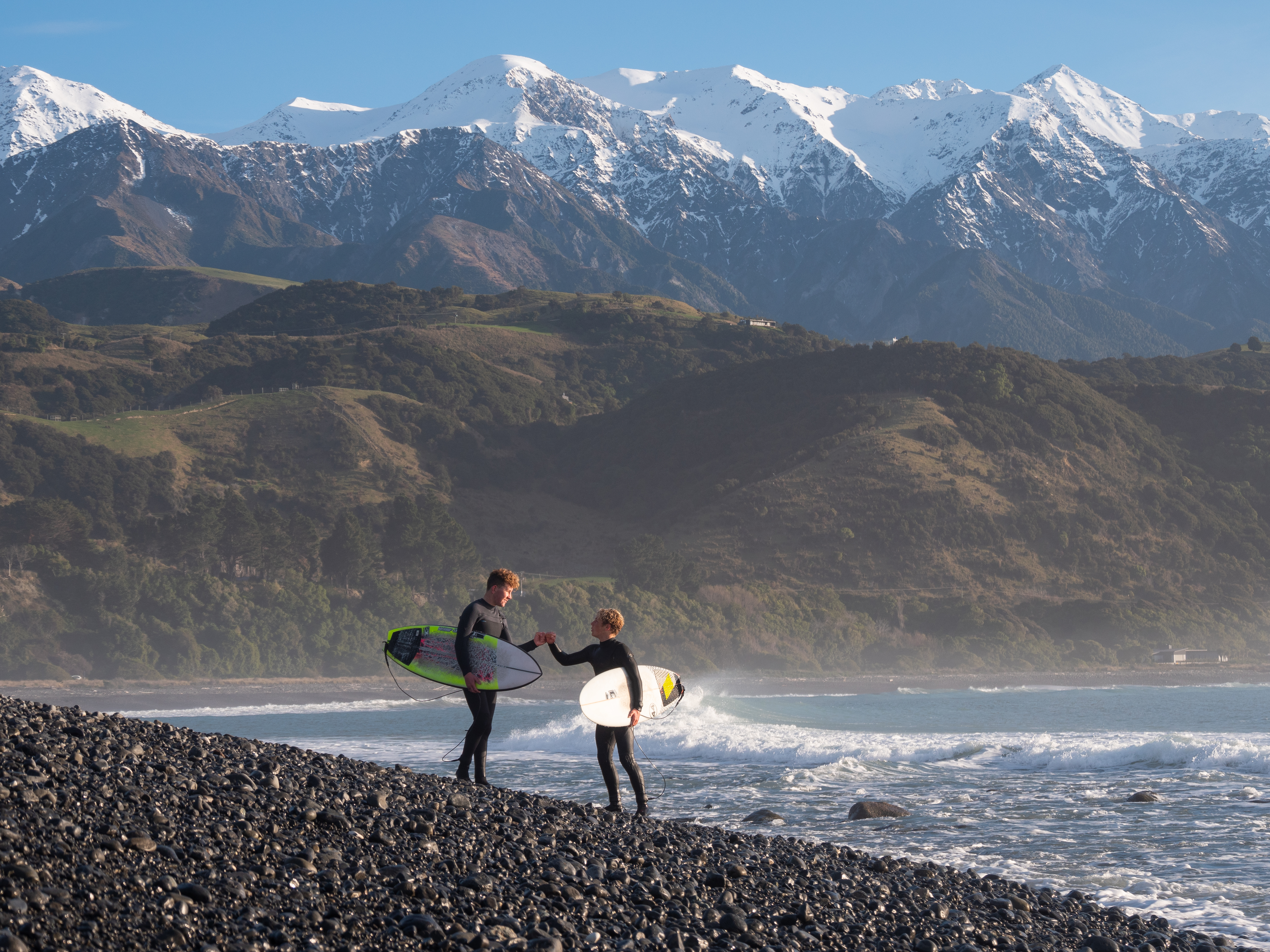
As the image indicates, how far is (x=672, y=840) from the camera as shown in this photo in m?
11.4

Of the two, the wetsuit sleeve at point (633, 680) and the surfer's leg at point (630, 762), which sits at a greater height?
the wetsuit sleeve at point (633, 680)

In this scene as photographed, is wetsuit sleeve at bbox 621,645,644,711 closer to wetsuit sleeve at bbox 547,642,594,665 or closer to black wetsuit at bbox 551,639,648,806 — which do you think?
black wetsuit at bbox 551,639,648,806

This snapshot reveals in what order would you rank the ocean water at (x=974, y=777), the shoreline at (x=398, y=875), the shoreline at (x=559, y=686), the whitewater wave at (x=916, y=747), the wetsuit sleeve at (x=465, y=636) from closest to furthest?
the shoreline at (x=398, y=875), the wetsuit sleeve at (x=465, y=636), the ocean water at (x=974, y=777), the whitewater wave at (x=916, y=747), the shoreline at (x=559, y=686)

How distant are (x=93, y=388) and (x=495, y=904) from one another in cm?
14505

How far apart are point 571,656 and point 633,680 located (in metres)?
0.71

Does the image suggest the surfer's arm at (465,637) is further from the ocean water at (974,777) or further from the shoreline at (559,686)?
the shoreline at (559,686)

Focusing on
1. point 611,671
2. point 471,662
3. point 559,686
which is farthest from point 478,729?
point 559,686

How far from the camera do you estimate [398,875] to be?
802cm

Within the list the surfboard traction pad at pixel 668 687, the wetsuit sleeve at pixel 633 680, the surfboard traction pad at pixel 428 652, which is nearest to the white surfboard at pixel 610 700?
the wetsuit sleeve at pixel 633 680

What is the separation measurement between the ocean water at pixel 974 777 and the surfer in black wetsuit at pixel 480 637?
6.16m

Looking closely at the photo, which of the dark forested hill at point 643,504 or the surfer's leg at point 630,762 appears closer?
the surfer's leg at point 630,762

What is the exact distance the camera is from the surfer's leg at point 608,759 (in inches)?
472

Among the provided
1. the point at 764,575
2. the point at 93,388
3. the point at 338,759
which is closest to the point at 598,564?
the point at 764,575

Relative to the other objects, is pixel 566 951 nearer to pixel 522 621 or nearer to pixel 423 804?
pixel 423 804
